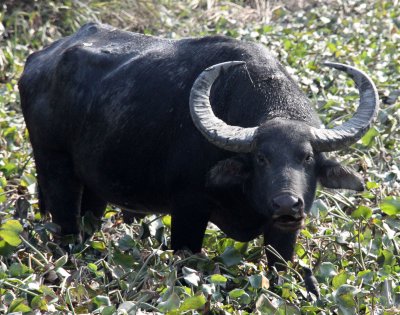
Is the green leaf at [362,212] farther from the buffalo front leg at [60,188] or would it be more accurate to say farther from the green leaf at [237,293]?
the buffalo front leg at [60,188]

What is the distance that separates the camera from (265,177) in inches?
218

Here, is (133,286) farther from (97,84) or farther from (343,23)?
(343,23)

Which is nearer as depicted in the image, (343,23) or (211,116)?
(211,116)

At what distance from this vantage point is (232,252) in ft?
19.6

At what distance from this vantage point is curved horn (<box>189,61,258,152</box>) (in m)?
5.58

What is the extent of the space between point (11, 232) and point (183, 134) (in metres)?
1.13

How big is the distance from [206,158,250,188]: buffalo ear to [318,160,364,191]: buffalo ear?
0.42 meters

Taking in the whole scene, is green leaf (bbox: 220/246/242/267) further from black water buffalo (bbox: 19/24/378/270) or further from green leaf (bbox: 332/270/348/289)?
green leaf (bbox: 332/270/348/289)

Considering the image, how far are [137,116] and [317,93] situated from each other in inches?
132

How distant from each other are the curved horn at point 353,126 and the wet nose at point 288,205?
0.46 metres

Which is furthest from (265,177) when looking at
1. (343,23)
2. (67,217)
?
(343,23)

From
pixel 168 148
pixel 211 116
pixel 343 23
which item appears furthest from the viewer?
pixel 343 23

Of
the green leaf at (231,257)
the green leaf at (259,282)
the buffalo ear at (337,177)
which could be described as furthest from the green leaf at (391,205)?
the green leaf at (259,282)

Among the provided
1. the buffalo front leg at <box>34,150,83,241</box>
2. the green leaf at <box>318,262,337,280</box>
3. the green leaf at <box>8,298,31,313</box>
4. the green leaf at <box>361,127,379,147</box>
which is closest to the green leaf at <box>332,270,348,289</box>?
the green leaf at <box>318,262,337,280</box>
